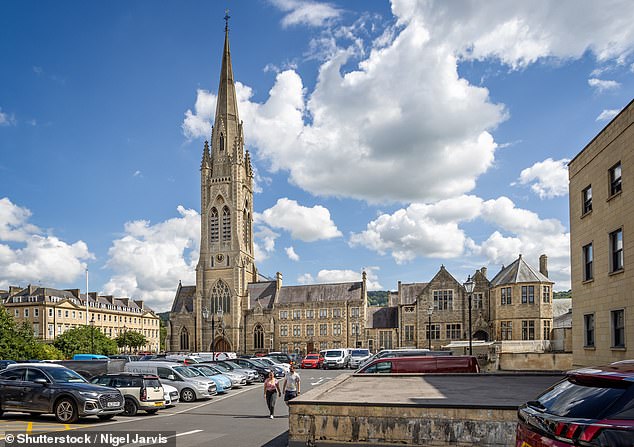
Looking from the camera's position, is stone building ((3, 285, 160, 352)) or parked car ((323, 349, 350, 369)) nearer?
parked car ((323, 349, 350, 369))

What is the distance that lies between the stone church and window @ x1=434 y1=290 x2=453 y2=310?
0.41ft

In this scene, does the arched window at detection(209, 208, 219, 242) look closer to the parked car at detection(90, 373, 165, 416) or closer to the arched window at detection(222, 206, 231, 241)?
the arched window at detection(222, 206, 231, 241)

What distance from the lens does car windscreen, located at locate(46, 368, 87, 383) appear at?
53.9 ft

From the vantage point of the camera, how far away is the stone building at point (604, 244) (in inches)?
777

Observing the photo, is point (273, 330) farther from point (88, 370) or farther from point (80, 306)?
point (88, 370)

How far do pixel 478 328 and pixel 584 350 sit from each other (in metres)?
40.5

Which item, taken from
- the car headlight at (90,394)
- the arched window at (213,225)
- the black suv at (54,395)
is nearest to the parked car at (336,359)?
the black suv at (54,395)

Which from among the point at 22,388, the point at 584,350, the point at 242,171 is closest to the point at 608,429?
the point at 22,388

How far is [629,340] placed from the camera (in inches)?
751

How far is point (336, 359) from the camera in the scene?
48969 mm

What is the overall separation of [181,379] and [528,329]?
41.1 m

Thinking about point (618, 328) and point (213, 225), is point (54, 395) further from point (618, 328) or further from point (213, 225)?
point (213, 225)

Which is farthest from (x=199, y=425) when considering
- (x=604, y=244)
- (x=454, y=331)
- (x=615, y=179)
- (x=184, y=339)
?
(x=184, y=339)

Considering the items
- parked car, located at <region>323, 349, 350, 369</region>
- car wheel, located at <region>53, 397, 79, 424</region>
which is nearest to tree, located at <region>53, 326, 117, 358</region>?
parked car, located at <region>323, 349, 350, 369</region>
